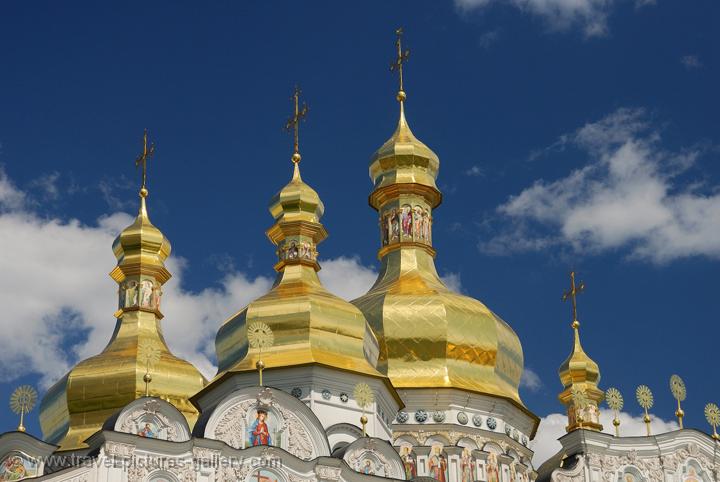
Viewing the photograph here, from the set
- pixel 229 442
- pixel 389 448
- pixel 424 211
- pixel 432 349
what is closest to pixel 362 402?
pixel 389 448

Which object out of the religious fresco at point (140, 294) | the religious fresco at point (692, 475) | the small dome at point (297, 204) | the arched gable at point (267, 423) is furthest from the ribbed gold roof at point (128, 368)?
the religious fresco at point (692, 475)

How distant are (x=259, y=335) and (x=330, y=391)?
3268mm

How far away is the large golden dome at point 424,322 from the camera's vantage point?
4200 cm

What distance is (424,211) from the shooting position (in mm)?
47062

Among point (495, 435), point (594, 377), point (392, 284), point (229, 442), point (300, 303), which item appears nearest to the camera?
point (229, 442)

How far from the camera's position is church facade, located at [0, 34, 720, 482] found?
106 feet

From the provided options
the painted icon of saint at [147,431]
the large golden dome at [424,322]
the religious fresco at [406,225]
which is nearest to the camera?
the painted icon of saint at [147,431]

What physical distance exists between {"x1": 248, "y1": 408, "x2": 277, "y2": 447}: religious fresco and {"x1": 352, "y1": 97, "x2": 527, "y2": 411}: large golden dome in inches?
321

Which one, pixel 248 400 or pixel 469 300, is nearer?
pixel 248 400

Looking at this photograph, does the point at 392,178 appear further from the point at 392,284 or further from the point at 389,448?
the point at 389,448

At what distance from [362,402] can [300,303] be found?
4566mm

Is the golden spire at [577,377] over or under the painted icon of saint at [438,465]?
over

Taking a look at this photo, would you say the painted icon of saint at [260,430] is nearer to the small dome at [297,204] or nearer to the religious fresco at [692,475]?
the religious fresco at [692,475]

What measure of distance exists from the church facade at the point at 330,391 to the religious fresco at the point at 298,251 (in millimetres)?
41
